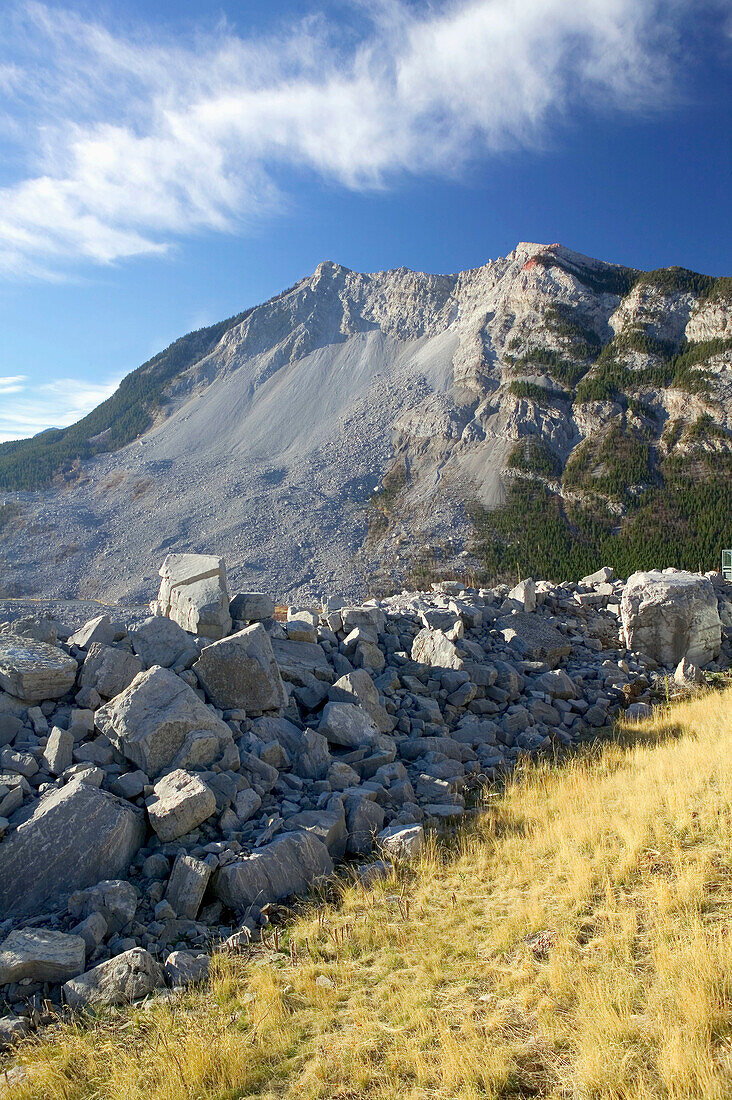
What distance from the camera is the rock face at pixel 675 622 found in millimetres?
15250

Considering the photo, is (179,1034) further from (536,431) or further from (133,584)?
(536,431)

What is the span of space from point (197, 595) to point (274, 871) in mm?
6099

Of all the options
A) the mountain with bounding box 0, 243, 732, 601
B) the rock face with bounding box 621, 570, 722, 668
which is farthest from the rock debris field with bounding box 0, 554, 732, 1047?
the mountain with bounding box 0, 243, 732, 601

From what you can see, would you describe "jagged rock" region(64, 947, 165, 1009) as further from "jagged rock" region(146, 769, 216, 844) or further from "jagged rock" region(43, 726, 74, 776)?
"jagged rock" region(43, 726, 74, 776)

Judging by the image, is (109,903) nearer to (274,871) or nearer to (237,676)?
(274,871)

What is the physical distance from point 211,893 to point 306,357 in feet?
314

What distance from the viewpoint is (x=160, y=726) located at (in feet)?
25.1

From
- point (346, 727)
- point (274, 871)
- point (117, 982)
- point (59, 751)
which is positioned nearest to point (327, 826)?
point (274, 871)

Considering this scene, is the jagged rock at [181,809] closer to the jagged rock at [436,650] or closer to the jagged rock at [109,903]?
the jagged rock at [109,903]

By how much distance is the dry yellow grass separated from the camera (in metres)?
3.47

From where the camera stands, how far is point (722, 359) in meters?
69.2

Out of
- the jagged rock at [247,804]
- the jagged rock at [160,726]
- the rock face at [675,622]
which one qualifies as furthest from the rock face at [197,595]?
the rock face at [675,622]

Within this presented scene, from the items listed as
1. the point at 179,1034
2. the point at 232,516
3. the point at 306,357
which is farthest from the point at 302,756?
the point at 306,357

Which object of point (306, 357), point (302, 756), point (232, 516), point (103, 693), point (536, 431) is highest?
point (306, 357)
